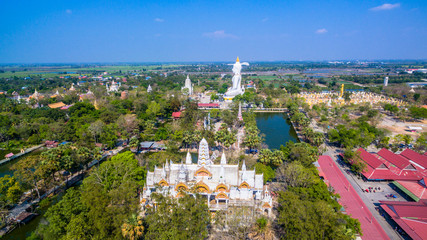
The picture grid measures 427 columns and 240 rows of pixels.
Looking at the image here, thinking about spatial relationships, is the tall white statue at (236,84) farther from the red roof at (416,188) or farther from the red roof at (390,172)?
the red roof at (416,188)

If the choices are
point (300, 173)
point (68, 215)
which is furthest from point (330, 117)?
point (68, 215)

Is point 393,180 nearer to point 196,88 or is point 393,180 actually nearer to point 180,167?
point 180,167

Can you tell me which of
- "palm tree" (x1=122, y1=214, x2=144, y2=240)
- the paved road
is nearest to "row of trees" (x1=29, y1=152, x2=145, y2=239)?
"palm tree" (x1=122, y1=214, x2=144, y2=240)

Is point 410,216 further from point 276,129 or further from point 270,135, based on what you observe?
point 276,129

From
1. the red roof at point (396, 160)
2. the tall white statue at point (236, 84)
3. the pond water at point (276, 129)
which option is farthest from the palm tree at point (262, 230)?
the tall white statue at point (236, 84)

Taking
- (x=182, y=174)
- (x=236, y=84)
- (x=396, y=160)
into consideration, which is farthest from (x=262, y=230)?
(x=236, y=84)

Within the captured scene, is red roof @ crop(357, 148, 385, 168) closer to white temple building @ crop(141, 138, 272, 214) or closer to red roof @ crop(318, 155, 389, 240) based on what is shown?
red roof @ crop(318, 155, 389, 240)
